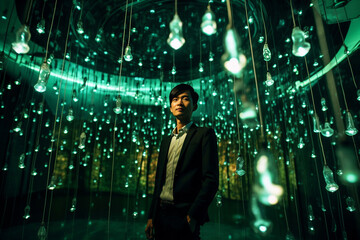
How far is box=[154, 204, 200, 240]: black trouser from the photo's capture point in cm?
102

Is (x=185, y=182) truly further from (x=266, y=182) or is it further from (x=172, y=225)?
(x=266, y=182)

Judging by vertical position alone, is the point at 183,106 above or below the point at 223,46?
below

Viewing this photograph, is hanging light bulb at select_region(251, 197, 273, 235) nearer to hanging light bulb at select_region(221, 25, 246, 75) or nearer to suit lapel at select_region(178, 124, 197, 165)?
hanging light bulb at select_region(221, 25, 246, 75)

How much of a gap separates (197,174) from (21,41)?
94 centimetres

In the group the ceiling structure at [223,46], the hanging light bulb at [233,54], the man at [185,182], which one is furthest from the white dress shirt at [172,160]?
the ceiling structure at [223,46]

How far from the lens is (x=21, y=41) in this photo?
0.70 m

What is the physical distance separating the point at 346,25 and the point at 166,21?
2249 mm

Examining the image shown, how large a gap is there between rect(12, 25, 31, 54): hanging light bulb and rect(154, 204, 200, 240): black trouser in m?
0.95

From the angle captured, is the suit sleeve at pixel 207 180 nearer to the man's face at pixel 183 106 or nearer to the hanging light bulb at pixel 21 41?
the man's face at pixel 183 106

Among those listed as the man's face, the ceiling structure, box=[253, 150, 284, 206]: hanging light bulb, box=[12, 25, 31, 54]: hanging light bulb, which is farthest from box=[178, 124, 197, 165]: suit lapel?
the ceiling structure

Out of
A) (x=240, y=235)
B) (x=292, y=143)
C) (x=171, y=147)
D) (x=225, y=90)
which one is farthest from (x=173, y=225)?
(x=225, y=90)

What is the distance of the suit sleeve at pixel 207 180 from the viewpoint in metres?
0.96

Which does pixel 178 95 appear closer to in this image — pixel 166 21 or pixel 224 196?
pixel 166 21

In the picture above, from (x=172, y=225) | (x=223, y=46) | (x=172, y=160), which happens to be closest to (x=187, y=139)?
(x=172, y=160)
